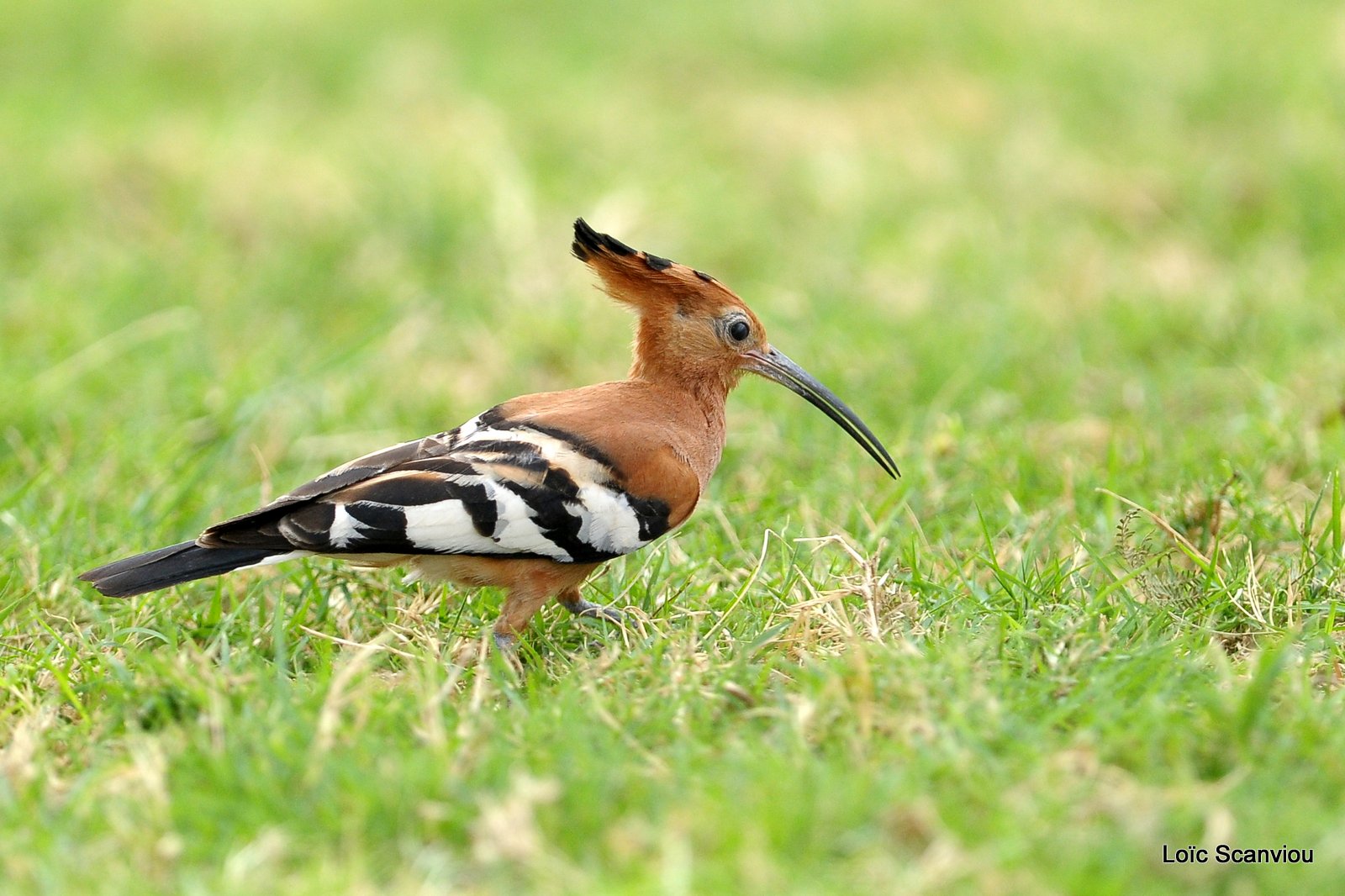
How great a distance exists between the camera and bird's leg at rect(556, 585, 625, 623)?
3.49 m

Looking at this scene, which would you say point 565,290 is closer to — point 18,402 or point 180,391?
point 180,391

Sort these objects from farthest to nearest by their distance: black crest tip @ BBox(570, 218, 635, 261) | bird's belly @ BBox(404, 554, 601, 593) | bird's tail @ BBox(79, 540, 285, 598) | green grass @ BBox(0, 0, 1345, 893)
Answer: black crest tip @ BBox(570, 218, 635, 261) < bird's belly @ BBox(404, 554, 601, 593) < bird's tail @ BBox(79, 540, 285, 598) < green grass @ BBox(0, 0, 1345, 893)

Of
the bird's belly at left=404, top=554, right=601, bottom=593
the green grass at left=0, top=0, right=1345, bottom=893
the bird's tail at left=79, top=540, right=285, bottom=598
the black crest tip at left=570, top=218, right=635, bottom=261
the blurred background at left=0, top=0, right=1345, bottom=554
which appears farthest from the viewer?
the blurred background at left=0, top=0, right=1345, bottom=554

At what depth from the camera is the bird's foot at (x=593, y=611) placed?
3.49 m

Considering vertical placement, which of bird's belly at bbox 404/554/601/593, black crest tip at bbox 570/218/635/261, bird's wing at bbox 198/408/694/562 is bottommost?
bird's belly at bbox 404/554/601/593

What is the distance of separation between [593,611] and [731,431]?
152 cm

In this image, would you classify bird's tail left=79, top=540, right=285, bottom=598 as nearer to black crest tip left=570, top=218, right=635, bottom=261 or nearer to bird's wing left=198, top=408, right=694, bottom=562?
bird's wing left=198, top=408, right=694, bottom=562

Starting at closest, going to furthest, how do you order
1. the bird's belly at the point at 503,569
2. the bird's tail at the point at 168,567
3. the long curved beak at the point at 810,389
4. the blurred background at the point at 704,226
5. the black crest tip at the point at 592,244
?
1. the bird's tail at the point at 168,567
2. the bird's belly at the point at 503,569
3. the black crest tip at the point at 592,244
4. the long curved beak at the point at 810,389
5. the blurred background at the point at 704,226

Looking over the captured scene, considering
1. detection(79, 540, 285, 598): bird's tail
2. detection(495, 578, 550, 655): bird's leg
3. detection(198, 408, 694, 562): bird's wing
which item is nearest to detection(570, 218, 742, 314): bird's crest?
detection(198, 408, 694, 562): bird's wing

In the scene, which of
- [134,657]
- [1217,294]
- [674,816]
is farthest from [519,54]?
[674,816]

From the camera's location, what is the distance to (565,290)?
627 centimetres

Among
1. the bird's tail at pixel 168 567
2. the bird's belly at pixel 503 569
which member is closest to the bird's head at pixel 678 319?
the bird's belly at pixel 503 569

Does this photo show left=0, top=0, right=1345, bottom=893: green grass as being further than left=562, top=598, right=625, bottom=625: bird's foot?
No

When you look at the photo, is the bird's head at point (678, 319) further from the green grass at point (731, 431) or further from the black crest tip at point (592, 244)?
the green grass at point (731, 431)
